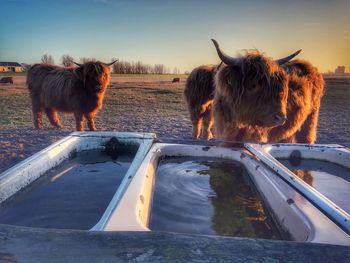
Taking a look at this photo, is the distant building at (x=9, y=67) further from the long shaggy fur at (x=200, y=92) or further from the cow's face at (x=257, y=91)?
the cow's face at (x=257, y=91)

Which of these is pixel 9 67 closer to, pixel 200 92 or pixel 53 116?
Result: pixel 53 116

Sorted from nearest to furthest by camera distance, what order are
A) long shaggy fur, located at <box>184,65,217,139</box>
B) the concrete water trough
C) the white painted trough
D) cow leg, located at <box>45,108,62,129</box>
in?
the white painted trough → the concrete water trough → long shaggy fur, located at <box>184,65,217,139</box> → cow leg, located at <box>45,108,62,129</box>

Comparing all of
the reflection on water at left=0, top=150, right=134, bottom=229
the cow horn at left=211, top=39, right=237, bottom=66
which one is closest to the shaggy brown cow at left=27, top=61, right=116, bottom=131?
the reflection on water at left=0, top=150, right=134, bottom=229

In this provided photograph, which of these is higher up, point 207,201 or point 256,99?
point 256,99

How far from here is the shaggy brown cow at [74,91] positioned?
6.62 meters

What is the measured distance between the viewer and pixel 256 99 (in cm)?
267

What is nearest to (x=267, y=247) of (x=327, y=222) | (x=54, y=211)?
(x=327, y=222)

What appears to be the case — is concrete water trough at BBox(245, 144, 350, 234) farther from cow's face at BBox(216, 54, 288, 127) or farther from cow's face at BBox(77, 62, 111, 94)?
cow's face at BBox(77, 62, 111, 94)

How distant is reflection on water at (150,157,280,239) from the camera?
1.54 m

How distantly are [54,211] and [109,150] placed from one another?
123 cm

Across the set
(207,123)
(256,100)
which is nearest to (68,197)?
(256,100)

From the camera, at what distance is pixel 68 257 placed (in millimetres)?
634

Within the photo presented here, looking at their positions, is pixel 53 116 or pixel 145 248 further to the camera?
pixel 53 116

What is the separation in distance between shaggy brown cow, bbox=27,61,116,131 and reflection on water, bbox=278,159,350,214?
5029 mm
